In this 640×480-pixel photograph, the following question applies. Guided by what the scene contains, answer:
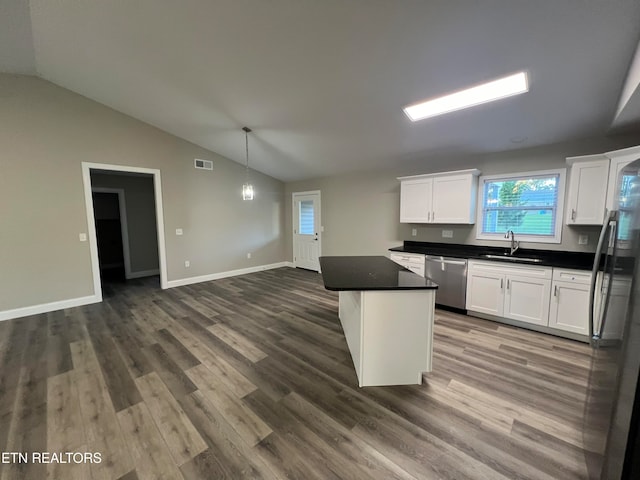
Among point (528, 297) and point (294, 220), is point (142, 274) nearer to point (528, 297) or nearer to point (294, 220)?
point (294, 220)

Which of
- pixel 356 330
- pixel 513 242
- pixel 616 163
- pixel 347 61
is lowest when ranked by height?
pixel 356 330

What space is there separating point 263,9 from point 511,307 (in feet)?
13.9

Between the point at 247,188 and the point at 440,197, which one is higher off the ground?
the point at 247,188

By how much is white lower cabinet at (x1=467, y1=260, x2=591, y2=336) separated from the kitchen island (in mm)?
Answer: 1845

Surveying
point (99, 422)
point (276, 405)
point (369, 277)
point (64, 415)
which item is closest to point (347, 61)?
point (369, 277)

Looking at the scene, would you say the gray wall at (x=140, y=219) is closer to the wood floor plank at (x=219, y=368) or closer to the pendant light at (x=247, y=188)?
the pendant light at (x=247, y=188)

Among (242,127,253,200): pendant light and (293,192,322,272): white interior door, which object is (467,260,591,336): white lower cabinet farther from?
(293,192,322,272): white interior door

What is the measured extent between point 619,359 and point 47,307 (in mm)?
6087

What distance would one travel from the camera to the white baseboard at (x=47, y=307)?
3.54m

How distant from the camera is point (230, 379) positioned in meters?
2.23

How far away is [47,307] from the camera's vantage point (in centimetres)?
380

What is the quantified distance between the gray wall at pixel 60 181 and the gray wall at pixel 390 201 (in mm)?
2769

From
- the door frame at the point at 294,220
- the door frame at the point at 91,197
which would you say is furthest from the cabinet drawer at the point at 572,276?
the door frame at the point at 91,197

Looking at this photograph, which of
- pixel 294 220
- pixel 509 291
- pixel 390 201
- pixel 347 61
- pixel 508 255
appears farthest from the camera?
pixel 294 220
